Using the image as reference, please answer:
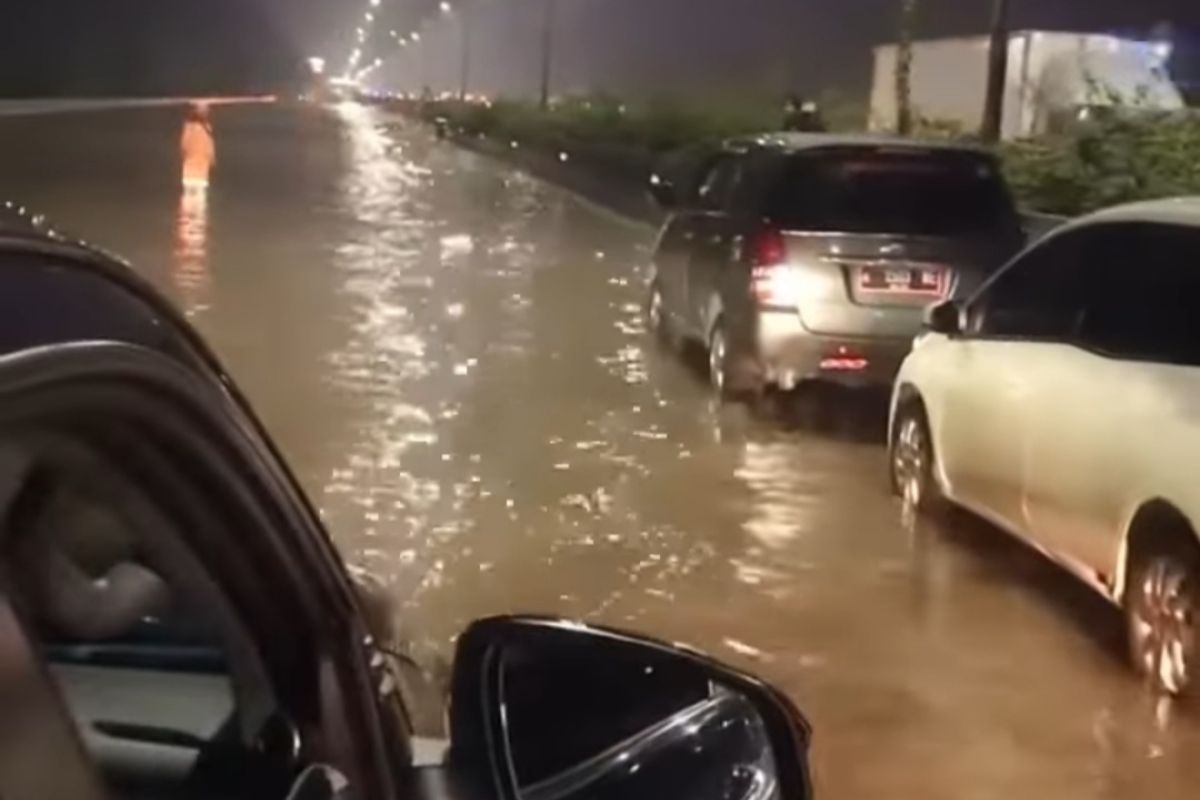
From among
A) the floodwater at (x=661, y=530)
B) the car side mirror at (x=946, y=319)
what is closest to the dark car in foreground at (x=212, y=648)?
the floodwater at (x=661, y=530)

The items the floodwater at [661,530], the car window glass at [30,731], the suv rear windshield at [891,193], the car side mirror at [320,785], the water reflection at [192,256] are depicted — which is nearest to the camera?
the car window glass at [30,731]

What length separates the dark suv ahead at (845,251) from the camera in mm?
14109

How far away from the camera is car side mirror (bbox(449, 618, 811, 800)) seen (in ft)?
8.15

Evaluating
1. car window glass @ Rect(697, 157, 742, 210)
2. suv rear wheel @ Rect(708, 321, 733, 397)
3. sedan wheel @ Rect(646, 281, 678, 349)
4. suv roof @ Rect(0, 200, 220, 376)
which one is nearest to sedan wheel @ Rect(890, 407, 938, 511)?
suv rear wheel @ Rect(708, 321, 733, 397)

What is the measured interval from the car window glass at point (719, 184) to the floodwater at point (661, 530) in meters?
1.22

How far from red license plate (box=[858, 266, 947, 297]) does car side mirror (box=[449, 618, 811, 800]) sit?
11501 millimetres

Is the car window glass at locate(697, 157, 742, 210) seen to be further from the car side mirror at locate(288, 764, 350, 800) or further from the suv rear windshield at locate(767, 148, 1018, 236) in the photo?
the car side mirror at locate(288, 764, 350, 800)

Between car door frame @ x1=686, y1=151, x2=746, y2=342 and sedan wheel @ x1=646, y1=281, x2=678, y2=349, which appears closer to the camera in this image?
car door frame @ x1=686, y1=151, x2=746, y2=342

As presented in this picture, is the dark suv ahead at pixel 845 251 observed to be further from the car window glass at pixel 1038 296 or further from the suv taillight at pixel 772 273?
the car window glass at pixel 1038 296

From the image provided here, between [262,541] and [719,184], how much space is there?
1427cm

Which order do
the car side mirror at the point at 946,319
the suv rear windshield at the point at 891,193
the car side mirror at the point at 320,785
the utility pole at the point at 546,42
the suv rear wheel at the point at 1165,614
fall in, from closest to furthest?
the car side mirror at the point at 320,785 < the suv rear wheel at the point at 1165,614 < the car side mirror at the point at 946,319 < the suv rear windshield at the point at 891,193 < the utility pole at the point at 546,42

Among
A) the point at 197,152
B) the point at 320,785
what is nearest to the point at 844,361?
the point at 320,785

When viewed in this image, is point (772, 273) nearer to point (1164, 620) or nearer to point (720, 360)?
point (720, 360)

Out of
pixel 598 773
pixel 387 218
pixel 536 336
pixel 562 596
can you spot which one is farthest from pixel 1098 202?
pixel 598 773
